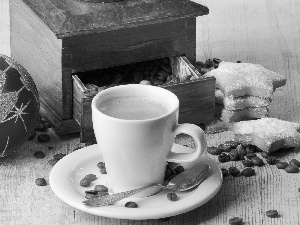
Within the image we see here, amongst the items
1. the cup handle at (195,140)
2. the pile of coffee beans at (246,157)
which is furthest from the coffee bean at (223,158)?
the cup handle at (195,140)

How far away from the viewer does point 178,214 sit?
178 cm

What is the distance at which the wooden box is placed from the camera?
213 cm

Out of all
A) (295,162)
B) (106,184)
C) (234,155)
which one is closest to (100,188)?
(106,184)

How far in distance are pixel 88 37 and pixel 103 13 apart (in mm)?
80

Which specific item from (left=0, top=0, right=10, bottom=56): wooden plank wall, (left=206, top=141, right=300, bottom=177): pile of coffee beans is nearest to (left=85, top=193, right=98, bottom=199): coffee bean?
(left=206, top=141, right=300, bottom=177): pile of coffee beans

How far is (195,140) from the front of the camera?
1.79 m

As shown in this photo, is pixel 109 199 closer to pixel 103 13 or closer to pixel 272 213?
pixel 272 213

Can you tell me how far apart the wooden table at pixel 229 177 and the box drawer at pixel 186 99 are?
7 cm

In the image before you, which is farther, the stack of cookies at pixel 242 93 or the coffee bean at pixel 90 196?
the stack of cookies at pixel 242 93

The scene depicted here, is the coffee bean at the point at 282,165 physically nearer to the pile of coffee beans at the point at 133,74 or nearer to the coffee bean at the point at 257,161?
the coffee bean at the point at 257,161

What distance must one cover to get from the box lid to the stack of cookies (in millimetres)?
192

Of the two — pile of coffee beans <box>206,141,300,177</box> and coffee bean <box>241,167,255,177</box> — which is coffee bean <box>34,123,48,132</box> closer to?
pile of coffee beans <box>206,141,300,177</box>

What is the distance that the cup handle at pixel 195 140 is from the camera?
179cm

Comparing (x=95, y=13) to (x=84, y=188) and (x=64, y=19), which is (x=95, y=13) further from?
(x=84, y=188)
